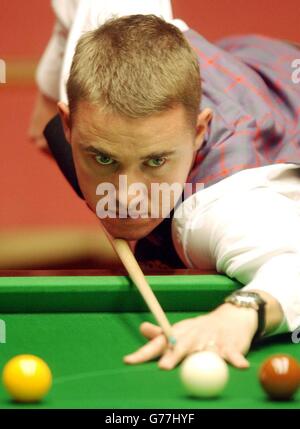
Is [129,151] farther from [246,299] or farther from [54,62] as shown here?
[54,62]

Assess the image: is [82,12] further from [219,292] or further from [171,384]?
[171,384]

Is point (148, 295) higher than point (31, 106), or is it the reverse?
point (31, 106)

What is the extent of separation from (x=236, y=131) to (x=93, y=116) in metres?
0.66

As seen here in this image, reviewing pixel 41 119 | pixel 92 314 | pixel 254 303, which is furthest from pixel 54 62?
pixel 254 303

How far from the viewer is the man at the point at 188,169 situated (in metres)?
2.03

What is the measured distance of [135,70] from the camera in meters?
2.25

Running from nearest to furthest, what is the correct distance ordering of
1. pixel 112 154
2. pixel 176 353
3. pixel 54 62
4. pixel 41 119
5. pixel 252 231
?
pixel 176 353, pixel 112 154, pixel 252 231, pixel 54 62, pixel 41 119

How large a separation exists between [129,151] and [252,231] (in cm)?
37

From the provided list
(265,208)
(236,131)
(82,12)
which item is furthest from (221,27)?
(265,208)

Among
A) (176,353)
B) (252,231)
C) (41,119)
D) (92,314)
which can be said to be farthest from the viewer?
(41,119)

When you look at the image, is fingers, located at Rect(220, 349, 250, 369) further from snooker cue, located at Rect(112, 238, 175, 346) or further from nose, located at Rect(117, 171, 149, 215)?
nose, located at Rect(117, 171, 149, 215)

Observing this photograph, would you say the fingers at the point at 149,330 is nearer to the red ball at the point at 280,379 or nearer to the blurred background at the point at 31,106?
the red ball at the point at 280,379

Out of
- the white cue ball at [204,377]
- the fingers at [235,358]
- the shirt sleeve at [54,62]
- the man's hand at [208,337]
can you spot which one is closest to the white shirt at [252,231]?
the man's hand at [208,337]

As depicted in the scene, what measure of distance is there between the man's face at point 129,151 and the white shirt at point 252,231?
0.48ft
